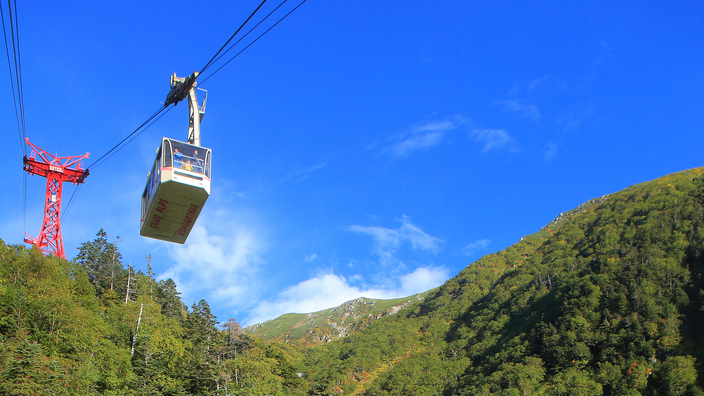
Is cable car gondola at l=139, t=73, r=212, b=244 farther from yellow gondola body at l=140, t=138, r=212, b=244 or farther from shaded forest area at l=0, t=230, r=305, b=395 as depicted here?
shaded forest area at l=0, t=230, r=305, b=395

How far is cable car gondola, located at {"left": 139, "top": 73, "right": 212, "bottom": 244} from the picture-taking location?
1895 cm

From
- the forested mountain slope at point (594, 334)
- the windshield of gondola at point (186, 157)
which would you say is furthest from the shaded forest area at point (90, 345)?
the forested mountain slope at point (594, 334)

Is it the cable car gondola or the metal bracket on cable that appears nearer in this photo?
the cable car gondola

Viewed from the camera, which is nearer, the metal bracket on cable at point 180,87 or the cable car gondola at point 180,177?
the cable car gondola at point 180,177

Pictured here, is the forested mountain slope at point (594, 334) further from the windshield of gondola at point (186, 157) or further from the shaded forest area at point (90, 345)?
the windshield of gondola at point (186, 157)

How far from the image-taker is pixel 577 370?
386ft

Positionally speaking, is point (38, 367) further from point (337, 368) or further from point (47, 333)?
point (337, 368)

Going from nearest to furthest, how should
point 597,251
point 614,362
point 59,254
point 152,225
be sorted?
point 152,225 → point 59,254 → point 614,362 → point 597,251

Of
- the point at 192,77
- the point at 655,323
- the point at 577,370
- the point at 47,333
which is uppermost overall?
the point at 192,77

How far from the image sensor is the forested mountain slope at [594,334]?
110m

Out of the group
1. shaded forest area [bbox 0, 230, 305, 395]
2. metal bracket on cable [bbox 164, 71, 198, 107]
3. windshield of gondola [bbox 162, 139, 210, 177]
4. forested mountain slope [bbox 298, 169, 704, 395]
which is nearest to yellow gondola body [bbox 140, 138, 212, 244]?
windshield of gondola [bbox 162, 139, 210, 177]

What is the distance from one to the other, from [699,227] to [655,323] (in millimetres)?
53098

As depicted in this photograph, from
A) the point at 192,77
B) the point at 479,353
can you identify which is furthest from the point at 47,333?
the point at 479,353

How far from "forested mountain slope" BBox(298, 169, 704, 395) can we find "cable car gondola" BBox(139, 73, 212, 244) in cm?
6599
